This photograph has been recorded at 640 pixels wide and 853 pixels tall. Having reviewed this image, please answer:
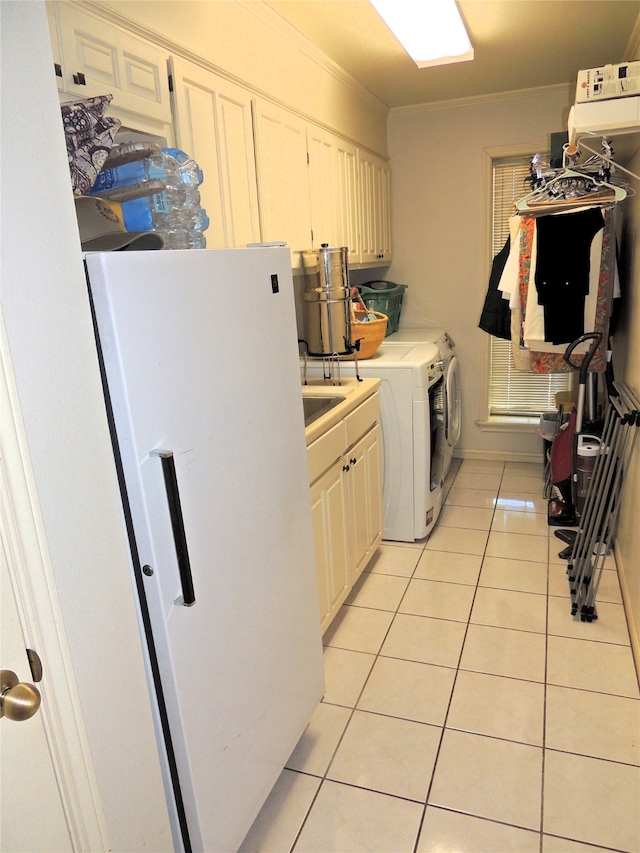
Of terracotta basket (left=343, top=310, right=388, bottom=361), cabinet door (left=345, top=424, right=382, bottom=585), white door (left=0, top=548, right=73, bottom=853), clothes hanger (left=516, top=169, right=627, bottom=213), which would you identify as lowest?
cabinet door (left=345, top=424, right=382, bottom=585)

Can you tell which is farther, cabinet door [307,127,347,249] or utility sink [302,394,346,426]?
cabinet door [307,127,347,249]

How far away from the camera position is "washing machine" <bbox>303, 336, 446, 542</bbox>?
310 centimetres

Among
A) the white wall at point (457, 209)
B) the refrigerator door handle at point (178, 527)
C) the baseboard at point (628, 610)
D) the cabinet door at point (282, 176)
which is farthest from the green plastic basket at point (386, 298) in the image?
the refrigerator door handle at point (178, 527)

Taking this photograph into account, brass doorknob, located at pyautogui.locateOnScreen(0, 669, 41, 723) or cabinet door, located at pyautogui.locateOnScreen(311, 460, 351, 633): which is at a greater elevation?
brass doorknob, located at pyautogui.locateOnScreen(0, 669, 41, 723)

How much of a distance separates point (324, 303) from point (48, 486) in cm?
220

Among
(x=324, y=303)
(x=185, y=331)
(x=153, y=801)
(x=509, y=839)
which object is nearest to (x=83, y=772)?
(x=153, y=801)

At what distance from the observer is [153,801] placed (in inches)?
45.8

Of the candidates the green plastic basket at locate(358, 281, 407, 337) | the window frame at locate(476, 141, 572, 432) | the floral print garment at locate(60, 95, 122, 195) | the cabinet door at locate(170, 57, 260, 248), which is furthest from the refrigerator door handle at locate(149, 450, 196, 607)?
the window frame at locate(476, 141, 572, 432)

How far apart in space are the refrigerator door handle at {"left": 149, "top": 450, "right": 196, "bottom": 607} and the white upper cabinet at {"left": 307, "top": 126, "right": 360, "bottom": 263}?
2.04 meters

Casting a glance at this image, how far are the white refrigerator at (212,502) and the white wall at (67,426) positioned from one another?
0.07 meters

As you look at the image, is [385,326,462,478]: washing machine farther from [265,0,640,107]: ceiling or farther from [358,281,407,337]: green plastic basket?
[265,0,640,107]: ceiling

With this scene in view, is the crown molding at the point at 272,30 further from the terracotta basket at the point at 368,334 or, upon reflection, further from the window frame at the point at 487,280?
the terracotta basket at the point at 368,334

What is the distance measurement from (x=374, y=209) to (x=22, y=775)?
12.1ft

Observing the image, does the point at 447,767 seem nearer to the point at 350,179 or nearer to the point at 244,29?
the point at 244,29
